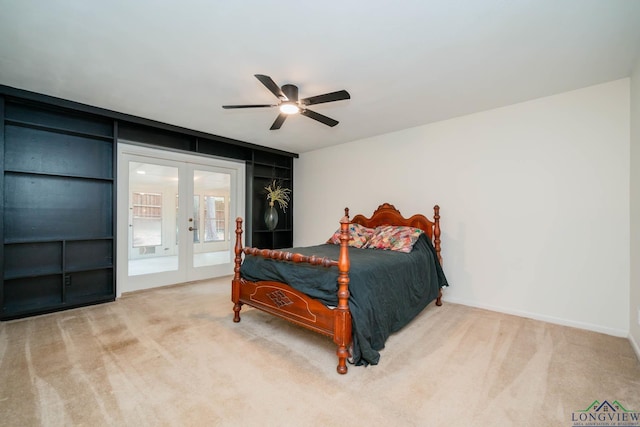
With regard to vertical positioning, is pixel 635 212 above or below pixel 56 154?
below

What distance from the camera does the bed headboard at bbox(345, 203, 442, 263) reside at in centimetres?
373

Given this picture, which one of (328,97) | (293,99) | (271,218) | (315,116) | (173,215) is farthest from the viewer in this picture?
(271,218)

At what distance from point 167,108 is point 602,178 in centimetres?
491

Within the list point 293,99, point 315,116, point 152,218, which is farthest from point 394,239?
point 152,218

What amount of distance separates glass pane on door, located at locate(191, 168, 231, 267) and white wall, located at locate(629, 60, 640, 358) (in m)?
5.30

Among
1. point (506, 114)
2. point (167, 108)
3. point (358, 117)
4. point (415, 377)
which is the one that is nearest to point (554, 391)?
point (415, 377)

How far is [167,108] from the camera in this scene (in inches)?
136

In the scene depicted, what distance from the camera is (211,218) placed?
5004 mm

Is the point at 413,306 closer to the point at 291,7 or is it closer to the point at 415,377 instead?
the point at 415,377

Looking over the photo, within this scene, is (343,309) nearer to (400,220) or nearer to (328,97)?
(328,97)

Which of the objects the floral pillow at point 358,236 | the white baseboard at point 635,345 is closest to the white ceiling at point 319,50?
the floral pillow at point 358,236

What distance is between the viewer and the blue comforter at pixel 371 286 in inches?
85.3

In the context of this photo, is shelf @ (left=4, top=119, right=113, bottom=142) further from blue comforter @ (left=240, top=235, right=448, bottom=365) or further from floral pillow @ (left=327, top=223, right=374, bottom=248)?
floral pillow @ (left=327, top=223, right=374, bottom=248)

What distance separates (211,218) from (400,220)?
10.8ft
